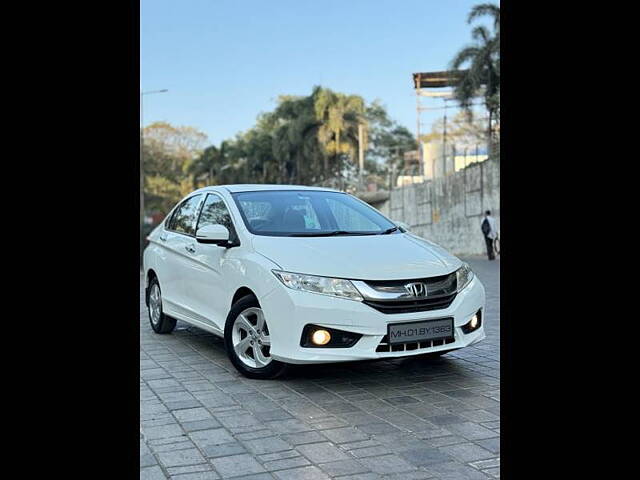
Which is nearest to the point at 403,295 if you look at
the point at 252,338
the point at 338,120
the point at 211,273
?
the point at 252,338

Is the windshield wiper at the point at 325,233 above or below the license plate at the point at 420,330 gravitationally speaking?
above

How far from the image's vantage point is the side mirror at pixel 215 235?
5609 mm

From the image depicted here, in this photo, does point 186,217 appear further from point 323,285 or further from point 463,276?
point 463,276

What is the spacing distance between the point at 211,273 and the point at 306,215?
3.15ft

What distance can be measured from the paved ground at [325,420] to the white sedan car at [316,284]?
310 mm

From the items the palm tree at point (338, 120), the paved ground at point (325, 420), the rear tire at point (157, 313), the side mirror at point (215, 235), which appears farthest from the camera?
the palm tree at point (338, 120)

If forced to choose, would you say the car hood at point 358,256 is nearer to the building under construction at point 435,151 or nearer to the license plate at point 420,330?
the license plate at point 420,330

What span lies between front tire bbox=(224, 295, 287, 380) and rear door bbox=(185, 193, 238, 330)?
0.26m

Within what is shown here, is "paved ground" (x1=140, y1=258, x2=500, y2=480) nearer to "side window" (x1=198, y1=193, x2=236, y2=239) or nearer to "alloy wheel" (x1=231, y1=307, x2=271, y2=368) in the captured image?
"alloy wheel" (x1=231, y1=307, x2=271, y2=368)

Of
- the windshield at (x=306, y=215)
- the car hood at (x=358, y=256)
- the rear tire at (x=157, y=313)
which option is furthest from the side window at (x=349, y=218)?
the rear tire at (x=157, y=313)

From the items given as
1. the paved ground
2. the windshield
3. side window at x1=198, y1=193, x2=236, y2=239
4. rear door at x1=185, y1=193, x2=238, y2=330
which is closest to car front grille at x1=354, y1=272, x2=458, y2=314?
the paved ground

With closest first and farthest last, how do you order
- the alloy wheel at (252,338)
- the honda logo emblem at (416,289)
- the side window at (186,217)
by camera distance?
1. the honda logo emblem at (416,289)
2. the alloy wheel at (252,338)
3. the side window at (186,217)
